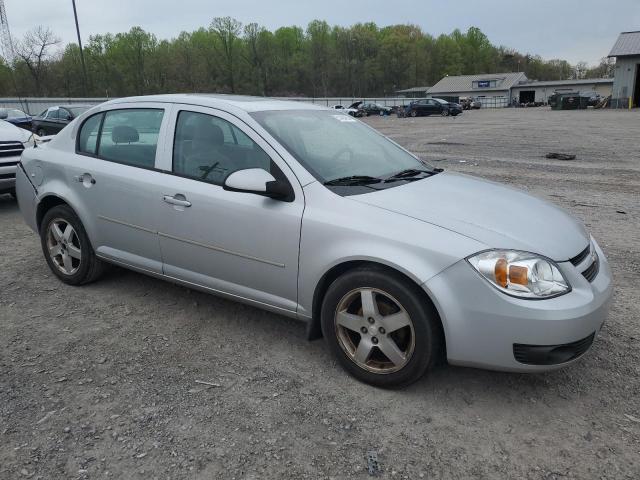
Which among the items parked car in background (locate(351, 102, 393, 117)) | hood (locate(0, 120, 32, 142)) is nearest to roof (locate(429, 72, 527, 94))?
parked car in background (locate(351, 102, 393, 117))

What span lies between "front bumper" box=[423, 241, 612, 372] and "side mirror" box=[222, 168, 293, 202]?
3.34 feet

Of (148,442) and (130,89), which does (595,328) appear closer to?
(148,442)

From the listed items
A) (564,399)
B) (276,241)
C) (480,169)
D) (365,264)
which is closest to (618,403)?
(564,399)

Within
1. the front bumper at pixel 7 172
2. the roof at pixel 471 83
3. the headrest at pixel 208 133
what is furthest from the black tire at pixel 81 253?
the roof at pixel 471 83

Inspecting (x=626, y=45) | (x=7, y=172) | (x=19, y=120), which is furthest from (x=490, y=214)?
(x=626, y=45)

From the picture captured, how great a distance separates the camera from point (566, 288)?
8.59ft

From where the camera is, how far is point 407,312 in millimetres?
2729

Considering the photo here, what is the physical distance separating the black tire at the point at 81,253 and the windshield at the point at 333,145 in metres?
1.91

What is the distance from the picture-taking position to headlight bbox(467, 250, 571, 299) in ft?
8.40

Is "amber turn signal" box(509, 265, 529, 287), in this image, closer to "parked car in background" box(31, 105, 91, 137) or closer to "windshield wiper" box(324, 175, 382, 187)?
"windshield wiper" box(324, 175, 382, 187)

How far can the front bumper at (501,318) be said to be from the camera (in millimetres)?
2523

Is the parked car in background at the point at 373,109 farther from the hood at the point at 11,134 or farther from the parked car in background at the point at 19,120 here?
the hood at the point at 11,134

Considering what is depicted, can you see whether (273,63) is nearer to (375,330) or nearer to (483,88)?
(483,88)

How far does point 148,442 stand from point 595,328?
2.33 metres
